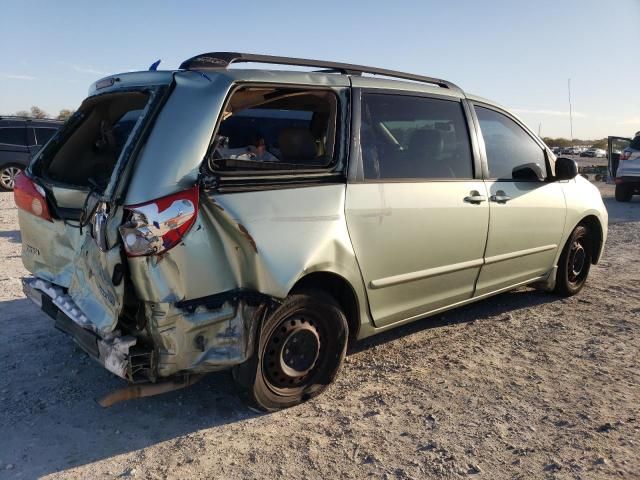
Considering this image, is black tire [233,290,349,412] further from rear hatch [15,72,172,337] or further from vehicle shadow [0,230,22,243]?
vehicle shadow [0,230,22,243]

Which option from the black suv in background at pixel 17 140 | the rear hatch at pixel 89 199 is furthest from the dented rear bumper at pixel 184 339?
the black suv in background at pixel 17 140

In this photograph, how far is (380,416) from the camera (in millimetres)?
3148

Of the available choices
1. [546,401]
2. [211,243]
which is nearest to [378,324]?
[546,401]

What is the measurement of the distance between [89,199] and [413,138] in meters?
2.17

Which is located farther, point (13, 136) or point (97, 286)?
point (13, 136)

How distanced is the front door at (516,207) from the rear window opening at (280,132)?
1.50 metres

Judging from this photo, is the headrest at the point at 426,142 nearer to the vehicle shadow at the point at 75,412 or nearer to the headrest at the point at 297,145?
the headrest at the point at 297,145

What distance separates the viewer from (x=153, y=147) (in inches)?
106

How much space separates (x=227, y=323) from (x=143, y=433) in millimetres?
810

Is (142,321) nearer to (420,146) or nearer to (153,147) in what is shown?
(153,147)

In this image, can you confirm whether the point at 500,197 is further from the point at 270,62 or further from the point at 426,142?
the point at 270,62

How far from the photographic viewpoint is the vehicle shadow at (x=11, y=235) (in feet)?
25.4

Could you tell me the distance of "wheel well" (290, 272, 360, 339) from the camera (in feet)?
10.4

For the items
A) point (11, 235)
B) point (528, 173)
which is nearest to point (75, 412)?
point (528, 173)
